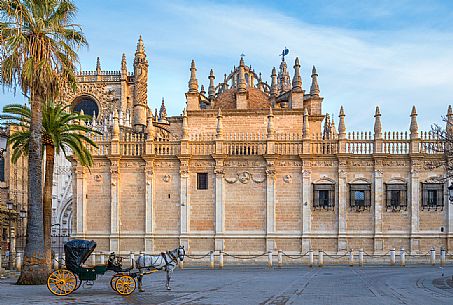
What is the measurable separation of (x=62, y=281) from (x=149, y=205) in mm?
19182

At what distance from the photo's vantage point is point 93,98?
66625 millimetres

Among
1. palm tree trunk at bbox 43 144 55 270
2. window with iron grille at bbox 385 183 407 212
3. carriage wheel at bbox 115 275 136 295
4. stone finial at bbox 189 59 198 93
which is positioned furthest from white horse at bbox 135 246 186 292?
stone finial at bbox 189 59 198 93

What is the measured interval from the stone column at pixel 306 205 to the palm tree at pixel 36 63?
56.1 ft

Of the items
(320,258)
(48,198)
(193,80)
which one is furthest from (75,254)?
(193,80)

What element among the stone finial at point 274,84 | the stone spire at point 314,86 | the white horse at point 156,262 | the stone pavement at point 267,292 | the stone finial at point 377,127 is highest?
the stone finial at point 274,84

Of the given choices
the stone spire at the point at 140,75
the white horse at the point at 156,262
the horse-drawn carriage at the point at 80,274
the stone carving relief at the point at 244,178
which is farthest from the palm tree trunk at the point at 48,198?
the stone spire at the point at 140,75

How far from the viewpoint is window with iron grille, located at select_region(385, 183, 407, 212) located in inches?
1439

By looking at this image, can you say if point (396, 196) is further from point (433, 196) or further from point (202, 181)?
point (202, 181)

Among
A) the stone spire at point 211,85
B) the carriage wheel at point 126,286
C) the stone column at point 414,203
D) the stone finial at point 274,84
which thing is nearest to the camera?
the carriage wheel at point 126,286

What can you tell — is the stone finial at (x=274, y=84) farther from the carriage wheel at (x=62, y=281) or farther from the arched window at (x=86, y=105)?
the carriage wheel at (x=62, y=281)

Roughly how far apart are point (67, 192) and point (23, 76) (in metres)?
37.1

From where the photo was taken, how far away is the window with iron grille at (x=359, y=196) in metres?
36.7

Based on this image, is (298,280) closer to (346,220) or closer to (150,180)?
(346,220)

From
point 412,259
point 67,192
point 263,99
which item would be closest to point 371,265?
point 412,259
